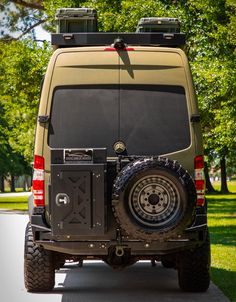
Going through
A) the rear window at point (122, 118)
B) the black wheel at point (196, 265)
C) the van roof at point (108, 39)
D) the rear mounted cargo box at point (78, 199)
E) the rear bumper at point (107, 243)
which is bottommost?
the black wheel at point (196, 265)

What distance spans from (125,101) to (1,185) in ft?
320

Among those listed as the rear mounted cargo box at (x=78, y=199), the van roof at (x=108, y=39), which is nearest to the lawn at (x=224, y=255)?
the rear mounted cargo box at (x=78, y=199)

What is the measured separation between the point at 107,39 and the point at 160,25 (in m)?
1.15

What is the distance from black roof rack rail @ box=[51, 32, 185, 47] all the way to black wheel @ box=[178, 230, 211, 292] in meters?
2.31

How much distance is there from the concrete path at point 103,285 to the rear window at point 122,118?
166cm

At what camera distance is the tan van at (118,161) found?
880cm

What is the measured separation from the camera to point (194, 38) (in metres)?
28.0

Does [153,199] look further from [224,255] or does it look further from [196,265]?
[224,255]

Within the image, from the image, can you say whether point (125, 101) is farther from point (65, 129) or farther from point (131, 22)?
point (131, 22)

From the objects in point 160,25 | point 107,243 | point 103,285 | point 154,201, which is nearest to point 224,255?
point 103,285

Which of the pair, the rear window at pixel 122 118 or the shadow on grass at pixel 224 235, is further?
the shadow on grass at pixel 224 235

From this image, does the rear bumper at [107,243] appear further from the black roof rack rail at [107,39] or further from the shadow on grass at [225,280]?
the black roof rack rail at [107,39]

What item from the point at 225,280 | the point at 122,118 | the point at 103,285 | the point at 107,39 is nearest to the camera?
the point at 122,118

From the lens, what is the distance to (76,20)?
11188mm
